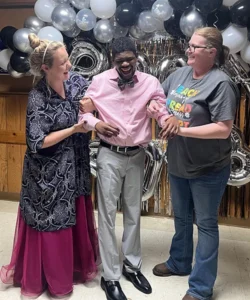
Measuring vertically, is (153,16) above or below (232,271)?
above

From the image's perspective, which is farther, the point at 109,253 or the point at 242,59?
the point at 242,59

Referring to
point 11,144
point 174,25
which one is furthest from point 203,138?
point 11,144

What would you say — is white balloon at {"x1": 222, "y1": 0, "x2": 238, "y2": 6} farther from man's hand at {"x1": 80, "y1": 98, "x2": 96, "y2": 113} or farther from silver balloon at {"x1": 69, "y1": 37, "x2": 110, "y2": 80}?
man's hand at {"x1": 80, "y1": 98, "x2": 96, "y2": 113}

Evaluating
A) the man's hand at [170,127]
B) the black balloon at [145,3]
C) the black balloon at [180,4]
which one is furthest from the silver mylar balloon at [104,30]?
the man's hand at [170,127]

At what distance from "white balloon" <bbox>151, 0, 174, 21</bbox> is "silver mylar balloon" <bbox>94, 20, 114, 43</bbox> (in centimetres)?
34

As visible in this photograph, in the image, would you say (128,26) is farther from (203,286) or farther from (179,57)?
(203,286)

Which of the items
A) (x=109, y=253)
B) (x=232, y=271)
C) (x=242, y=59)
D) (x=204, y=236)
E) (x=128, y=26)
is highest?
(x=128, y=26)

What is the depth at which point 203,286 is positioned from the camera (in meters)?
2.06

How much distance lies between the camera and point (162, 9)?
2.47 m

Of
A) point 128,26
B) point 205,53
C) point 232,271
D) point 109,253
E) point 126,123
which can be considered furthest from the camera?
point 128,26

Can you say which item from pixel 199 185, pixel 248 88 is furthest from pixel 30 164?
pixel 248 88

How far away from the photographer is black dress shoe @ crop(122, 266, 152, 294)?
2.23m

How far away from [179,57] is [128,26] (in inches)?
17.0

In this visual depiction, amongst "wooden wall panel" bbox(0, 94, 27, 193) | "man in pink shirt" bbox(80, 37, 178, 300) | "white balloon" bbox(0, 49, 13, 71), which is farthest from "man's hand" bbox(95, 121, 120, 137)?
"wooden wall panel" bbox(0, 94, 27, 193)
